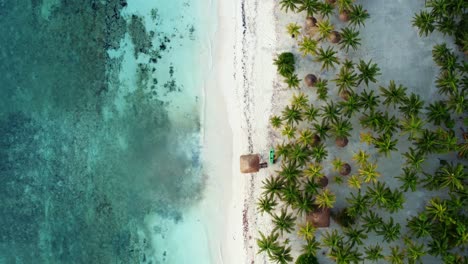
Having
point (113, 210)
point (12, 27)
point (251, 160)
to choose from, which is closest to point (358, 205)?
point (251, 160)

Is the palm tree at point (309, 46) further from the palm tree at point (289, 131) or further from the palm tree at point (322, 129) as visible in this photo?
the palm tree at point (289, 131)

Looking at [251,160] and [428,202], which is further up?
[251,160]

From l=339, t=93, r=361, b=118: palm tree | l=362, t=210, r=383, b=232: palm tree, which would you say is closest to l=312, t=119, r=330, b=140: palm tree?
l=339, t=93, r=361, b=118: palm tree

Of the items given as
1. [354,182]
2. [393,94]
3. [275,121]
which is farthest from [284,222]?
[393,94]

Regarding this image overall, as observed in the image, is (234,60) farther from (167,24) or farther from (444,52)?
(444,52)

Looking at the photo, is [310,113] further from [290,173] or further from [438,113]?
[438,113]

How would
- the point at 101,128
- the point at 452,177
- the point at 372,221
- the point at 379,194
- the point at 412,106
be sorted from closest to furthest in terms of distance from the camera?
1. the point at 452,177
2. the point at 379,194
3. the point at 372,221
4. the point at 412,106
5. the point at 101,128

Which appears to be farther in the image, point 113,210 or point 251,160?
point 113,210

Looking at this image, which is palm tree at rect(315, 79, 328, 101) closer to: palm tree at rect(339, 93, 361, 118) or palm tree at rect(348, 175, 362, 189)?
palm tree at rect(339, 93, 361, 118)
